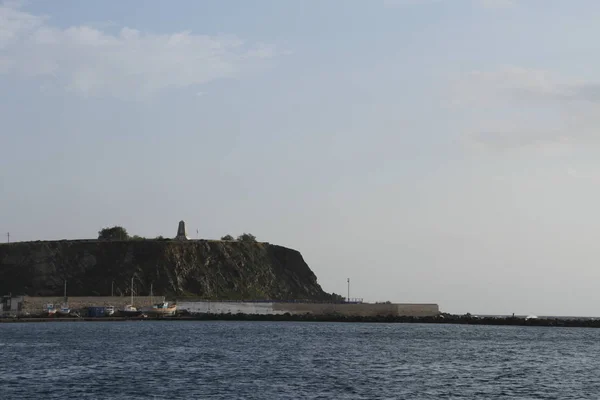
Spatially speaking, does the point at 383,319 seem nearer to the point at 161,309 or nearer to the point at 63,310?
the point at 161,309

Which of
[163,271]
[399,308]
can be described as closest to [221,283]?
Answer: [163,271]

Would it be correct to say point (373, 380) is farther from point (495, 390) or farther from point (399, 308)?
point (399, 308)

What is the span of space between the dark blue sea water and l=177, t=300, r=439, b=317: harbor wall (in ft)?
150

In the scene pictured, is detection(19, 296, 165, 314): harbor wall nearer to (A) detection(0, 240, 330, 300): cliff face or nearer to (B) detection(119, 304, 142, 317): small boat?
(B) detection(119, 304, 142, 317): small boat

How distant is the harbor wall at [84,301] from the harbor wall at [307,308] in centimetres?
628

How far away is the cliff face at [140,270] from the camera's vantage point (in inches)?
6831

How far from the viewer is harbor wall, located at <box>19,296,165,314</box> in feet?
496

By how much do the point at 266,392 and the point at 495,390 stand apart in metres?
14.6

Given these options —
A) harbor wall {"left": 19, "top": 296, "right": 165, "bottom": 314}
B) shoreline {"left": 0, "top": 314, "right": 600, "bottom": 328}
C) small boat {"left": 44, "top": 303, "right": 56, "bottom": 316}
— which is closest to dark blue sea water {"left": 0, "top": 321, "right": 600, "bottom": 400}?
small boat {"left": 44, "top": 303, "right": 56, "bottom": 316}

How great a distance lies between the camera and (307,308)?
16312 centimetres

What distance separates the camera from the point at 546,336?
409 ft

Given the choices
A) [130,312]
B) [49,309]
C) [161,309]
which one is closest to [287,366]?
[130,312]

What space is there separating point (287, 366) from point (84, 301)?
91.6 meters

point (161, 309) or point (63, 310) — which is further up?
point (161, 309)
